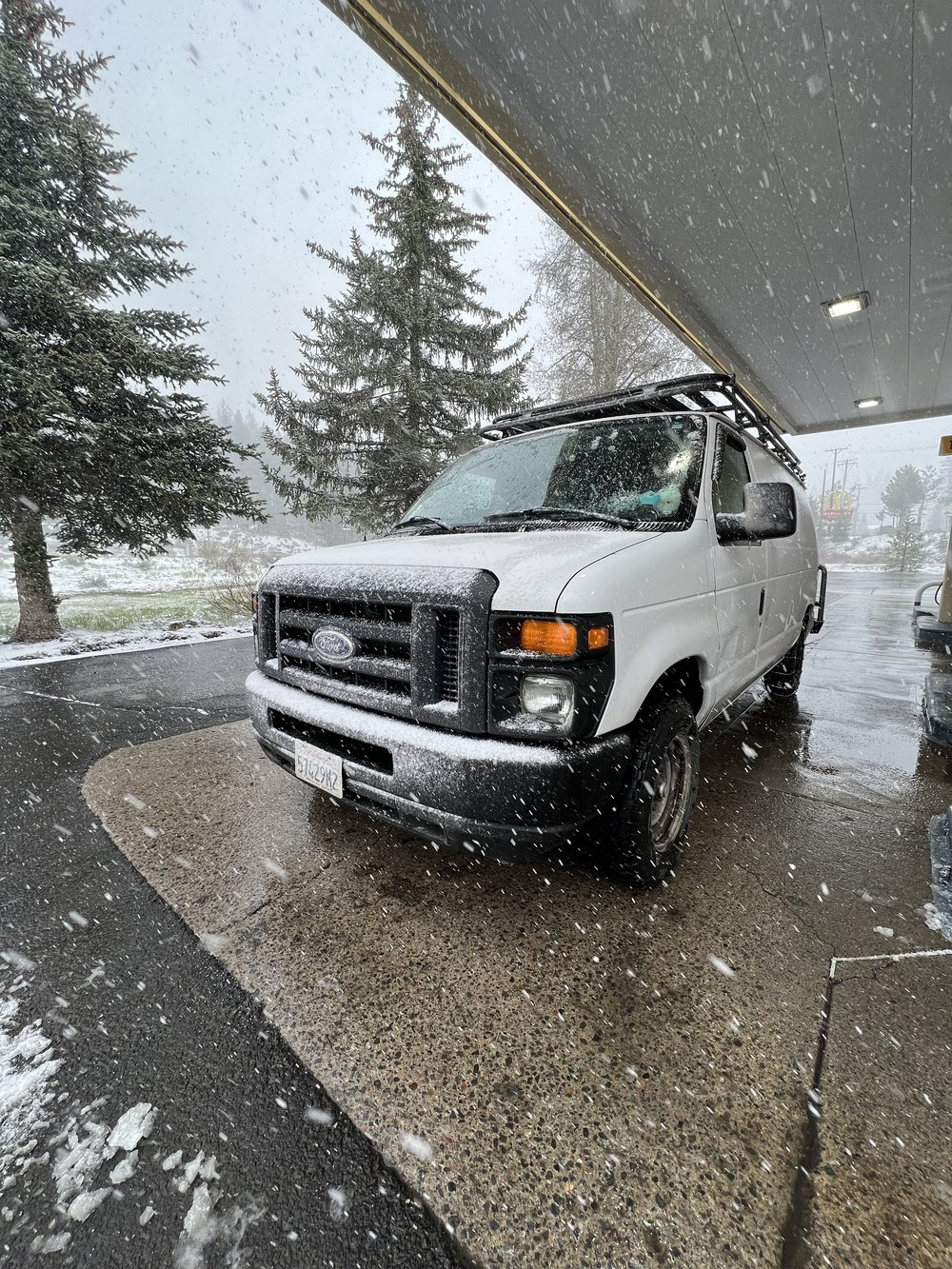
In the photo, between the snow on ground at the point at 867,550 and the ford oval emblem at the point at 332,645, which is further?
the snow on ground at the point at 867,550

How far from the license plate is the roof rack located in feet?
7.79

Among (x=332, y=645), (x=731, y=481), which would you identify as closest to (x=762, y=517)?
(x=731, y=481)

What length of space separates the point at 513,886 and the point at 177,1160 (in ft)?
4.78

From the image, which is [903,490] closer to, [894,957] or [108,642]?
[108,642]

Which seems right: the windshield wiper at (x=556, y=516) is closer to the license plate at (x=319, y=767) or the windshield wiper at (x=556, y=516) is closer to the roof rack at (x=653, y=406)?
the roof rack at (x=653, y=406)

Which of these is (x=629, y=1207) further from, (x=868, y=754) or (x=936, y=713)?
(x=936, y=713)

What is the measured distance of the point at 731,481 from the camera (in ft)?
10.5

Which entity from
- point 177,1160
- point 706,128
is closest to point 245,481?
point 706,128

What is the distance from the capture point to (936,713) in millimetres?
3871

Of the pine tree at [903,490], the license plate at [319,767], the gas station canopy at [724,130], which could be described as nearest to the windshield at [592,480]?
the license plate at [319,767]

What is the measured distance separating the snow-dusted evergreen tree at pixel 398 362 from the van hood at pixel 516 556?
34.7 feet

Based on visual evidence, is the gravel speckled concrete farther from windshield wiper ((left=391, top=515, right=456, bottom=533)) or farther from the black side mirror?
windshield wiper ((left=391, top=515, right=456, bottom=533))

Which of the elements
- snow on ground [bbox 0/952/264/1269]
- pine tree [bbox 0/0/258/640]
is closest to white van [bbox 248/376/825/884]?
snow on ground [bbox 0/952/264/1269]

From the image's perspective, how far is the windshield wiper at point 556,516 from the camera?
2.38 meters
